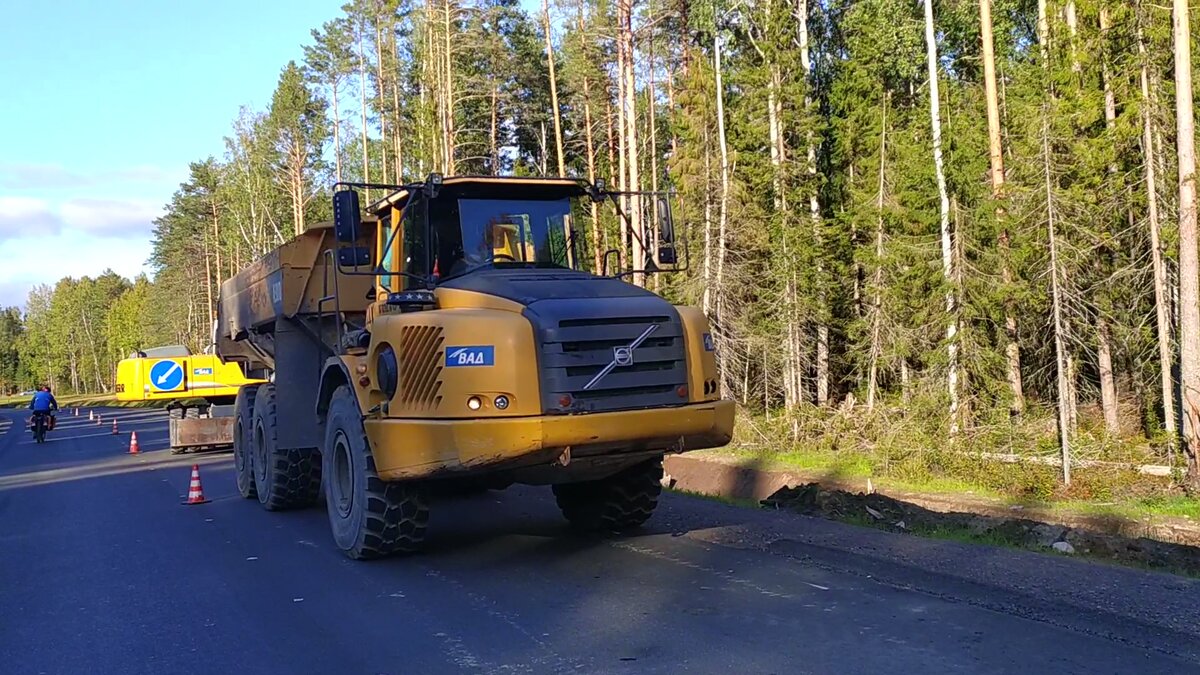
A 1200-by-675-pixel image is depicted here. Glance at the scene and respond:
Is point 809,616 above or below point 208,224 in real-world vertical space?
below

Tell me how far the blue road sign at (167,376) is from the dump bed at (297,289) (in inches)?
463

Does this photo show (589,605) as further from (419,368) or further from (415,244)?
(415,244)

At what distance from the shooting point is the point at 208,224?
2862 inches

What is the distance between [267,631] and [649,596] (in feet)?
8.51

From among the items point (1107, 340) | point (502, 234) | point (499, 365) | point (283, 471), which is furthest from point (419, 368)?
point (1107, 340)

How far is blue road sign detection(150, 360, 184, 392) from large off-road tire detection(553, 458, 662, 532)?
17768 millimetres

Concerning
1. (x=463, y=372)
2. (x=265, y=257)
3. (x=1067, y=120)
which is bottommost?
(x=463, y=372)

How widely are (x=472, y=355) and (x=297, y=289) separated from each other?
5.11 meters

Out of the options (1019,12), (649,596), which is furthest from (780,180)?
(649,596)

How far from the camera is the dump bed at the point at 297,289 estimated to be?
35.0ft

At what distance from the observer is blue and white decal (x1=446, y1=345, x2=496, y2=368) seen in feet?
23.4

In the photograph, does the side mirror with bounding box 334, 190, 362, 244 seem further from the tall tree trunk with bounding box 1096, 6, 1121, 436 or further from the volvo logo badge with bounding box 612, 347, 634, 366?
the tall tree trunk with bounding box 1096, 6, 1121, 436

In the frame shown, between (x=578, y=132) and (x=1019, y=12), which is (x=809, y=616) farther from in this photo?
(x=578, y=132)

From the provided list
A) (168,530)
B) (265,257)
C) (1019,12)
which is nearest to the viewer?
(168,530)
